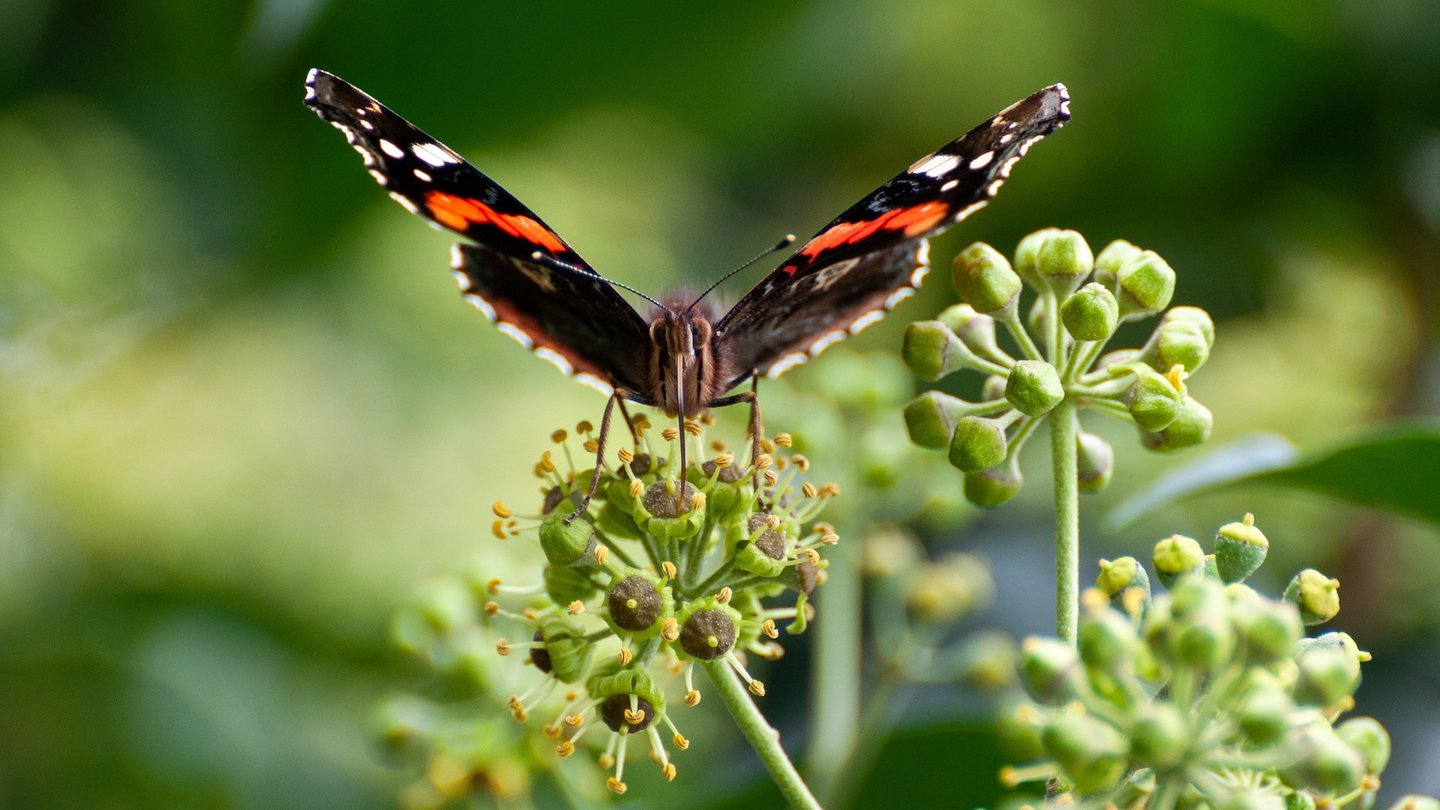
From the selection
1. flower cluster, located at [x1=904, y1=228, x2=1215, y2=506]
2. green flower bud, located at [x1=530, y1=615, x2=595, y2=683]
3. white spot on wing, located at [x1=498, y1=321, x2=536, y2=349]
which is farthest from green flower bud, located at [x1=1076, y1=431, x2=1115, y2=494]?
white spot on wing, located at [x1=498, y1=321, x2=536, y2=349]

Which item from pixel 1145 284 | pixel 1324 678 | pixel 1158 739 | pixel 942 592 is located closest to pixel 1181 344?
pixel 1145 284

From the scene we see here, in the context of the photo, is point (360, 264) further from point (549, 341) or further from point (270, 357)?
point (549, 341)

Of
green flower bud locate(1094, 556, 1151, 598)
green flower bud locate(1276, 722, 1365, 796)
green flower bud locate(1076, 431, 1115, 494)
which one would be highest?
green flower bud locate(1076, 431, 1115, 494)

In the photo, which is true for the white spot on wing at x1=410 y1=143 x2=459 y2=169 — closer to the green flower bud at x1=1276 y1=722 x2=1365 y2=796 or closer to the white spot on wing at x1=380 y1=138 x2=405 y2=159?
the white spot on wing at x1=380 y1=138 x2=405 y2=159

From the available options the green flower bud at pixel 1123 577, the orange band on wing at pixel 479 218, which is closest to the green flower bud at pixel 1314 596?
the green flower bud at pixel 1123 577

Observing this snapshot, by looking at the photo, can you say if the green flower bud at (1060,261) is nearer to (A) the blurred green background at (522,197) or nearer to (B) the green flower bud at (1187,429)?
(B) the green flower bud at (1187,429)
